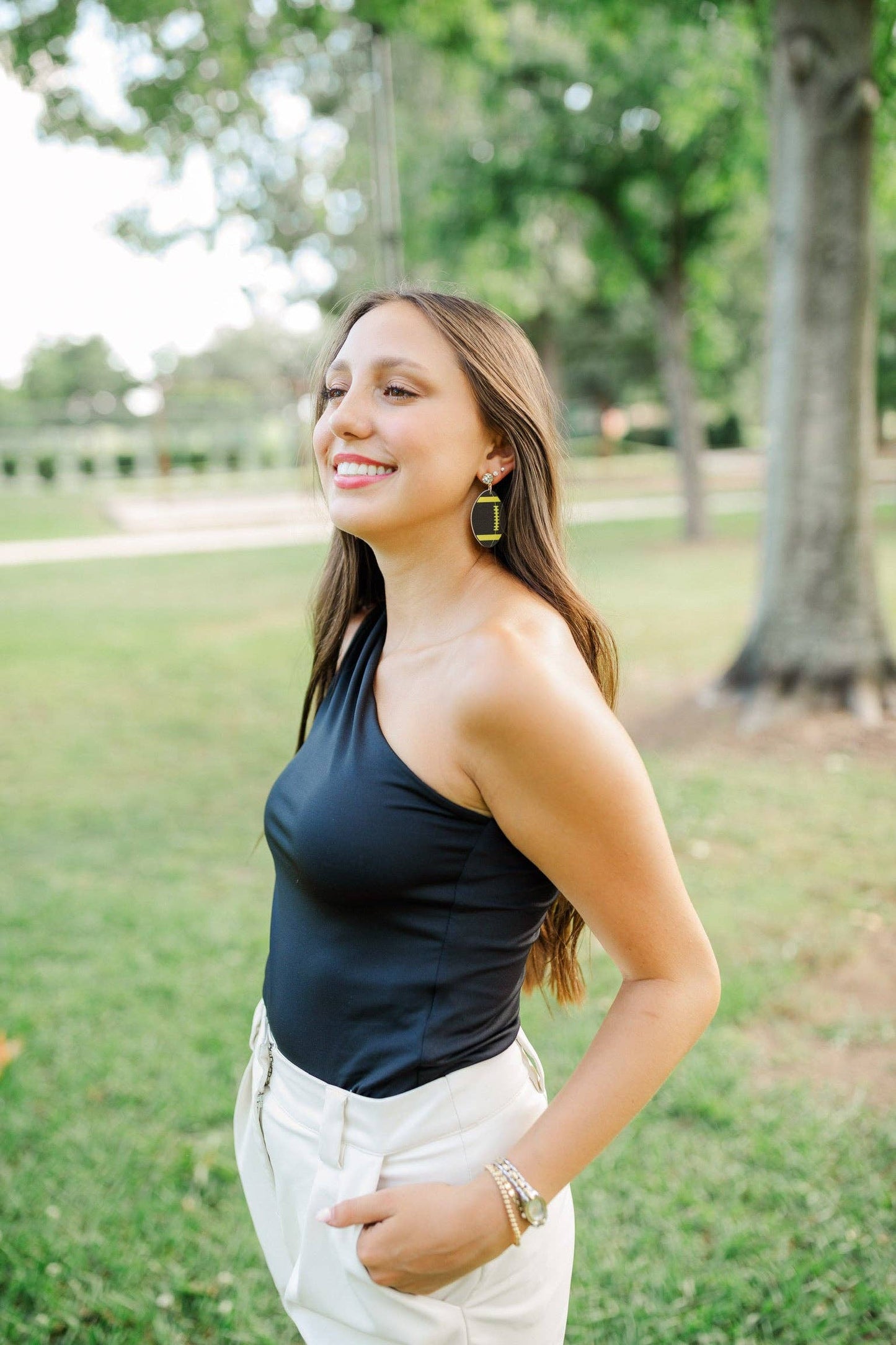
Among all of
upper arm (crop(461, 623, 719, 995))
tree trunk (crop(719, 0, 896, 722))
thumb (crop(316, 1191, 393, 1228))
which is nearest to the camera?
upper arm (crop(461, 623, 719, 995))

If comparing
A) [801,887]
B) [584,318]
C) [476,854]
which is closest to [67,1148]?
[476,854]

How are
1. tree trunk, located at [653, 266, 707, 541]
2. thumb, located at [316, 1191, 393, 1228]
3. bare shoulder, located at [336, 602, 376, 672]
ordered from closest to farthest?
thumb, located at [316, 1191, 393, 1228]
bare shoulder, located at [336, 602, 376, 672]
tree trunk, located at [653, 266, 707, 541]

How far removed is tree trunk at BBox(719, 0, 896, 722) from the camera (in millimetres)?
6570

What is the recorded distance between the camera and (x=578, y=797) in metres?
1.27

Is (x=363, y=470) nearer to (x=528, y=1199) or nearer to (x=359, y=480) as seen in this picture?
(x=359, y=480)

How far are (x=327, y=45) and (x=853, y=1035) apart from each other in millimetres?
9614

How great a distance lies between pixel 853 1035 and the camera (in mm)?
3740

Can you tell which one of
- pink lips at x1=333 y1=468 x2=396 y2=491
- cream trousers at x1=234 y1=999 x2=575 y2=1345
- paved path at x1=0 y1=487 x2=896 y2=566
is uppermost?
pink lips at x1=333 y1=468 x2=396 y2=491

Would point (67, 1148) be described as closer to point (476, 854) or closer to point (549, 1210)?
point (549, 1210)

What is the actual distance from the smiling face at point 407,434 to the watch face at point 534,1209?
90 centimetres

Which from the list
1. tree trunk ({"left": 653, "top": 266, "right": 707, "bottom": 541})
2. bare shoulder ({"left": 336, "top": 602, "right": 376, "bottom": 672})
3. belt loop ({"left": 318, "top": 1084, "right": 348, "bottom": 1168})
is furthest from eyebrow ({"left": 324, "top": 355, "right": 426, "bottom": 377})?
tree trunk ({"left": 653, "top": 266, "right": 707, "bottom": 541})

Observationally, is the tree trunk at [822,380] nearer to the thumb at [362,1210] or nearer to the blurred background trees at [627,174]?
the blurred background trees at [627,174]

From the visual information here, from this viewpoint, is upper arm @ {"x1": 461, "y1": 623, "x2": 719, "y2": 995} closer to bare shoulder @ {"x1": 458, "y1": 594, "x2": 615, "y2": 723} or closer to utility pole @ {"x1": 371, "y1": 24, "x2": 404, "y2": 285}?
bare shoulder @ {"x1": 458, "y1": 594, "x2": 615, "y2": 723}

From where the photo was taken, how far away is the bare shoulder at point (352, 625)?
6.33ft
